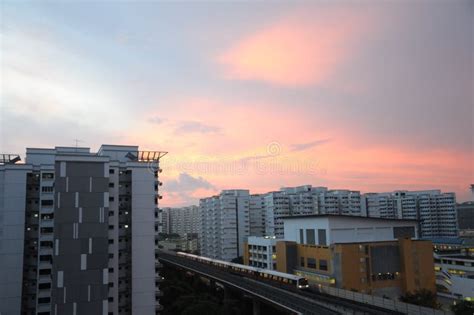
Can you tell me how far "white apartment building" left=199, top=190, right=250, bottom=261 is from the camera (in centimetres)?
6431

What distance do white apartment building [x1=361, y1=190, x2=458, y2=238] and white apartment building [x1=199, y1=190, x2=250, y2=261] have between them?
21735mm

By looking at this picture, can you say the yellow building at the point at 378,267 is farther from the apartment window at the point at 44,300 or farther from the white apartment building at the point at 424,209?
the white apartment building at the point at 424,209

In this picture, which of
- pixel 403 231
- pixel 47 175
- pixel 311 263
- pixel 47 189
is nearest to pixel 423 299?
pixel 403 231

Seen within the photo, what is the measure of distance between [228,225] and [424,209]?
3776 cm

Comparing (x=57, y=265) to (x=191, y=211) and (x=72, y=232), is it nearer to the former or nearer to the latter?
(x=72, y=232)

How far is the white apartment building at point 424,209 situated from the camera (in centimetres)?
7500

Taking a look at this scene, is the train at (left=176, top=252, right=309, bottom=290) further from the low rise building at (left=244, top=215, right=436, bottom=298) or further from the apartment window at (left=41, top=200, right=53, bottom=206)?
the apartment window at (left=41, top=200, right=53, bottom=206)

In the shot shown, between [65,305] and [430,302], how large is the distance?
2270 centimetres

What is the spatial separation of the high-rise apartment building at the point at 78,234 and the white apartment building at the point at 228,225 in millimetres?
39085

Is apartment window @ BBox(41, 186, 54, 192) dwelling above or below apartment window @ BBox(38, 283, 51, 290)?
above

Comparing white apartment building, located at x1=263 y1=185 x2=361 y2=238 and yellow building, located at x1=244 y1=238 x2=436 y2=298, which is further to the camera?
white apartment building, located at x1=263 y1=185 x2=361 y2=238

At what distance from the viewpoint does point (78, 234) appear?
21.4 m

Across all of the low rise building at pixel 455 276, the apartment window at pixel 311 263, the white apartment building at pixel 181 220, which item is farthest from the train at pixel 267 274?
the white apartment building at pixel 181 220

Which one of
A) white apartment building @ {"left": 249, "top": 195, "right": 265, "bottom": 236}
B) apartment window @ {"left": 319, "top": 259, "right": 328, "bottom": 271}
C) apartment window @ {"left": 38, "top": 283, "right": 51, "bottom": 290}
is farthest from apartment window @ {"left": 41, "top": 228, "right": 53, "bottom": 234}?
white apartment building @ {"left": 249, "top": 195, "right": 265, "bottom": 236}
